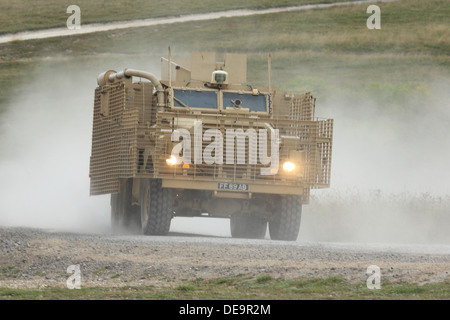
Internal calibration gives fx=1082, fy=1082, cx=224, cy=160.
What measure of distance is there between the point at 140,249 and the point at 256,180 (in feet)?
14.3

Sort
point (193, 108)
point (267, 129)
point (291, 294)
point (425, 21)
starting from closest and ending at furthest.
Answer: point (291, 294), point (267, 129), point (193, 108), point (425, 21)

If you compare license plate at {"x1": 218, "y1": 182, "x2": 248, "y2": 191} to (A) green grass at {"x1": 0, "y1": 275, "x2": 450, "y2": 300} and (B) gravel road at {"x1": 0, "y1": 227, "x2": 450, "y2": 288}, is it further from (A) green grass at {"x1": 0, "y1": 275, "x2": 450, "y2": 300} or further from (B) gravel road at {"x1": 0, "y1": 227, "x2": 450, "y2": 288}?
(A) green grass at {"x1": 0, "y1": 275, "x2": 450, "y2": 300}

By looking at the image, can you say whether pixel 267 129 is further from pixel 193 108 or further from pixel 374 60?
pixel 374 60

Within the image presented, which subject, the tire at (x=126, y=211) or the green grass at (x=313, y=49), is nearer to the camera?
the tire at (x=126, y=211)

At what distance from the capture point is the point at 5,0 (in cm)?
7881

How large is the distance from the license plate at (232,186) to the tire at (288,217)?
1.10 metres

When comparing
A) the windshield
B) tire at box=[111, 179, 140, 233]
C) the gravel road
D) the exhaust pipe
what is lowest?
the gravel road

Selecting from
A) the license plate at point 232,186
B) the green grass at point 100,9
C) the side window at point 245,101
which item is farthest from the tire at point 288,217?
the green grass at point 100,9

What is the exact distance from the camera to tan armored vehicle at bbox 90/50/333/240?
2030cm

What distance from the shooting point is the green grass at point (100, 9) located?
7275 cm

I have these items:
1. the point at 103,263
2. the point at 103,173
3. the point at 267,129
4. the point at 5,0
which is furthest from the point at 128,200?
the point at 5,0

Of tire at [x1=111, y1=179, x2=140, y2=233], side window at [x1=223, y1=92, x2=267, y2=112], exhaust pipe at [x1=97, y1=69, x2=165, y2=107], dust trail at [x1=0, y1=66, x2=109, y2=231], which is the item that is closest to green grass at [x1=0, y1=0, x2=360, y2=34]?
dust trail at [x1=0, y1=66, x2=109, y2=231]

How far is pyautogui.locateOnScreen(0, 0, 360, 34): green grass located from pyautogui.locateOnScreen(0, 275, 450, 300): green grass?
5950 centimetres

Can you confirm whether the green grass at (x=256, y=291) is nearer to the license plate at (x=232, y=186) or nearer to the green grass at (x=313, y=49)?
the license plate at (x=232, y=186)
